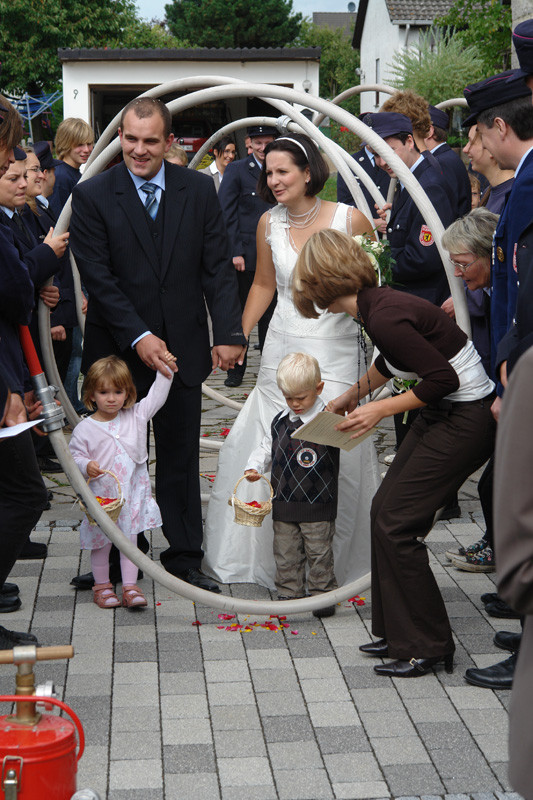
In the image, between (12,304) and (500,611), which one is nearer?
(12,304)

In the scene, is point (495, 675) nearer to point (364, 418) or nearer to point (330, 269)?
point (364, 418)

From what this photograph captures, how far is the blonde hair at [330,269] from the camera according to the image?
4.15m

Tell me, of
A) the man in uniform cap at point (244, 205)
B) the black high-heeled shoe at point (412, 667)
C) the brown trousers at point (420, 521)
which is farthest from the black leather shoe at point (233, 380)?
the black high-heeled shoe at point (412, 667)

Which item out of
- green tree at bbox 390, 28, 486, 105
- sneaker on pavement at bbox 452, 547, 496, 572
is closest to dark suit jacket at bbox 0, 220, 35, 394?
sneaker on pavement at bbox 452, 547, 496, 572

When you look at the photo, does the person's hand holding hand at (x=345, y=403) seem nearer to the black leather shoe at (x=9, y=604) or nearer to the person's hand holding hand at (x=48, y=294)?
the person's hand holding hand at (x=48, y=294)

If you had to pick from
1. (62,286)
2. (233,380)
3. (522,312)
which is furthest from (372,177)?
(522,312)

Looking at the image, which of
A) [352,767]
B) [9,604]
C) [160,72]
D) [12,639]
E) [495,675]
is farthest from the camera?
[160,72]

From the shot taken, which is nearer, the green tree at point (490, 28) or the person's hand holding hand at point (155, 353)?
the person's hand holding hand at point (155, 353)

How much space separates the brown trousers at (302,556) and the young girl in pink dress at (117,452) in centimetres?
60

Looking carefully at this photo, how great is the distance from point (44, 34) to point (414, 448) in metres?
42.3

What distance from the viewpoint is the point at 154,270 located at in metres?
4.96

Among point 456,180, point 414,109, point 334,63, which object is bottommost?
point 456,180

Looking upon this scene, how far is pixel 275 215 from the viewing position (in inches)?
219

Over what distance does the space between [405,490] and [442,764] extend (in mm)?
1081
